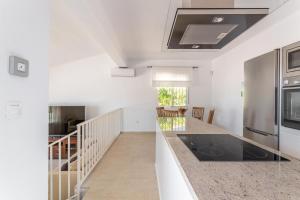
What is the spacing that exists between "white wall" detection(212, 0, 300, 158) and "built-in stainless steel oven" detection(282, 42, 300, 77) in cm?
65

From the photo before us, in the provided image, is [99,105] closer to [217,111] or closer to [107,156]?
[107,156]

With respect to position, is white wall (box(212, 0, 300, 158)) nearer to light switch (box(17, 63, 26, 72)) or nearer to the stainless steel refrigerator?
the stainless steel refrigerator

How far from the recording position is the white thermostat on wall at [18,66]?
43.5 inches

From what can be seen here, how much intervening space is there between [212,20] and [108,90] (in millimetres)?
5555

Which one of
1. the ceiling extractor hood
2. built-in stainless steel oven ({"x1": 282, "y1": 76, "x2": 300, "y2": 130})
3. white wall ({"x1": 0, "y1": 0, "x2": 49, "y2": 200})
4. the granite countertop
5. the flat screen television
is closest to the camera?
the granite countertop

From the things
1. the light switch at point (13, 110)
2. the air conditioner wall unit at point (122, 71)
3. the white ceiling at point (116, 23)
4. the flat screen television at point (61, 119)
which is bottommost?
the flat screen television at point (61, 119)

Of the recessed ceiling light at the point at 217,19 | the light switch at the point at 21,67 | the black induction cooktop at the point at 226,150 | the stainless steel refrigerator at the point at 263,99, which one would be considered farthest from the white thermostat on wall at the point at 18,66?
the stainless steel refrigerator at the point at 263,99

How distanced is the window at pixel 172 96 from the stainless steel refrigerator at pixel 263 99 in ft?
12.7

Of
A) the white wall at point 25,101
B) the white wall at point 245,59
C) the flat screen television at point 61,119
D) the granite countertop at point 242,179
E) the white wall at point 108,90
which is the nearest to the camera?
the granite countertop at point 242,179

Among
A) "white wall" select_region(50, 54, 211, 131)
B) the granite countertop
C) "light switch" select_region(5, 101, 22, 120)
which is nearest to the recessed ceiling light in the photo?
the granite countertop

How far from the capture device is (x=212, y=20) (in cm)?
161

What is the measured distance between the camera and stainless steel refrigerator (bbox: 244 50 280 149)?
2566 mm

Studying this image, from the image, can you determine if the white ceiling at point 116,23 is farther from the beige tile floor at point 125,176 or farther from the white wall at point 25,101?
the beige tile floor at point 125,176

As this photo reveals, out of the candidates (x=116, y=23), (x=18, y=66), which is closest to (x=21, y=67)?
(x=18, y=66)
